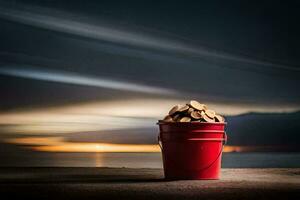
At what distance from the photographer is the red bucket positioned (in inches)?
219

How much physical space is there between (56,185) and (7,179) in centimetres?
88

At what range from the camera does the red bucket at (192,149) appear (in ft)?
18.3

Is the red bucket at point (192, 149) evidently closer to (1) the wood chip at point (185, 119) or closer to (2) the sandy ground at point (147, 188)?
(1) the wood chip at point (185, 119)

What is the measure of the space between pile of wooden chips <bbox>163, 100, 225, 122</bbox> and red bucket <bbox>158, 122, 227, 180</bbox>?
8 centimetres

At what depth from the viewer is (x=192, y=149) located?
Result: 5590 mm

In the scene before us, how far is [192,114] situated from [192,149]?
372 millimetres

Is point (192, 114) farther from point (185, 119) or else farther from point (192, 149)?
point (192, 149)

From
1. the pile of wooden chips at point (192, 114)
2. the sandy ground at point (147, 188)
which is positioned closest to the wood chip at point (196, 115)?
the pile of wooden chips at point (192, 114)

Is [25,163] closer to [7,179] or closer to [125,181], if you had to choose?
[7,179]

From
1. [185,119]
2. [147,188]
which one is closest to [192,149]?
[185,119]

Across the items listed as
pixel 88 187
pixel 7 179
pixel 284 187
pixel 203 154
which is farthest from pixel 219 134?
pixel 7 179

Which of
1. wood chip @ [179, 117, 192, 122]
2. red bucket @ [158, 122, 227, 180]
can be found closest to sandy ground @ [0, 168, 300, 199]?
red bucket @ [158, 122, 227, 180]

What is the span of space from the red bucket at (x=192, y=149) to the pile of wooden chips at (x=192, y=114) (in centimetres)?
8

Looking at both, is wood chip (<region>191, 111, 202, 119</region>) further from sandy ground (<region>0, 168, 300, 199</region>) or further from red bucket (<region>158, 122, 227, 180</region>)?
sandy ground (<region>0, 168, 300, 199</region>)
